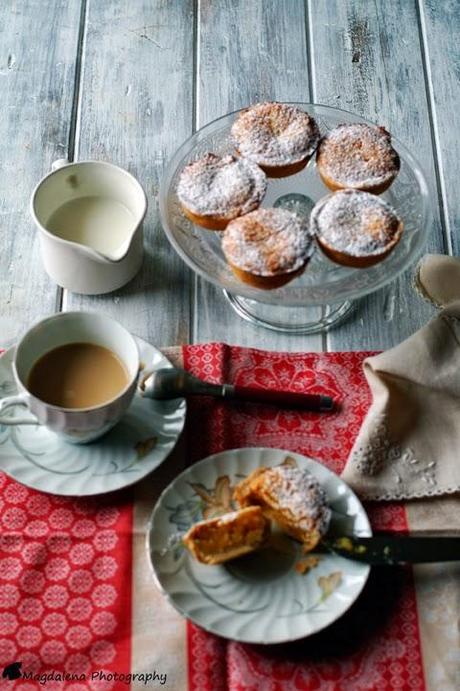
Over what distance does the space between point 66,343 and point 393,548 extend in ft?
1.62

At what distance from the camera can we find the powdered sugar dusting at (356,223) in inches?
48.9

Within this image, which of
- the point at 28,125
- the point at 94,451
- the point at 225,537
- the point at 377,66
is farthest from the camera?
the point at 377,66

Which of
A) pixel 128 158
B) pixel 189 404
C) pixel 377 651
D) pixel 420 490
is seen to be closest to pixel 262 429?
pixel 189 404

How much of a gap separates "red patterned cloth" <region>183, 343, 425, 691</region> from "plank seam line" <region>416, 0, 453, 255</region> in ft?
1.13

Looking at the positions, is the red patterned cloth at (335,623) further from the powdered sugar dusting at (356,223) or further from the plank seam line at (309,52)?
the plank seam line at (309,52)

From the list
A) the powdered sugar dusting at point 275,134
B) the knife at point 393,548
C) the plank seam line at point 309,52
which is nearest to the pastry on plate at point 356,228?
the powdered sugar dusting at point 275,134

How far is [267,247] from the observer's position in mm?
1232

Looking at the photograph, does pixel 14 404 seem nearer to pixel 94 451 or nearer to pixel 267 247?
pixel 94 451

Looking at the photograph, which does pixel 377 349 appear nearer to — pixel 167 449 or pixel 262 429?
pixel 262 429

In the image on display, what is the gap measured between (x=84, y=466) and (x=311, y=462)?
0.96ft

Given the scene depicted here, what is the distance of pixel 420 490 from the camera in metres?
1.20

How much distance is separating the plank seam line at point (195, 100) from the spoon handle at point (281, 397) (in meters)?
0.15

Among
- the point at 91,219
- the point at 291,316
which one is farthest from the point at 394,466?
the point at 91,219

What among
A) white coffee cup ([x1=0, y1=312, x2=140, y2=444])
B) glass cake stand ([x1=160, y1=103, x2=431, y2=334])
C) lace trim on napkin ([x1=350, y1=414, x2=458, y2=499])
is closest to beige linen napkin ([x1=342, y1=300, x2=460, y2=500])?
lace trim on napkin ([x1=350, y1=414, x2=458, y2=499])
